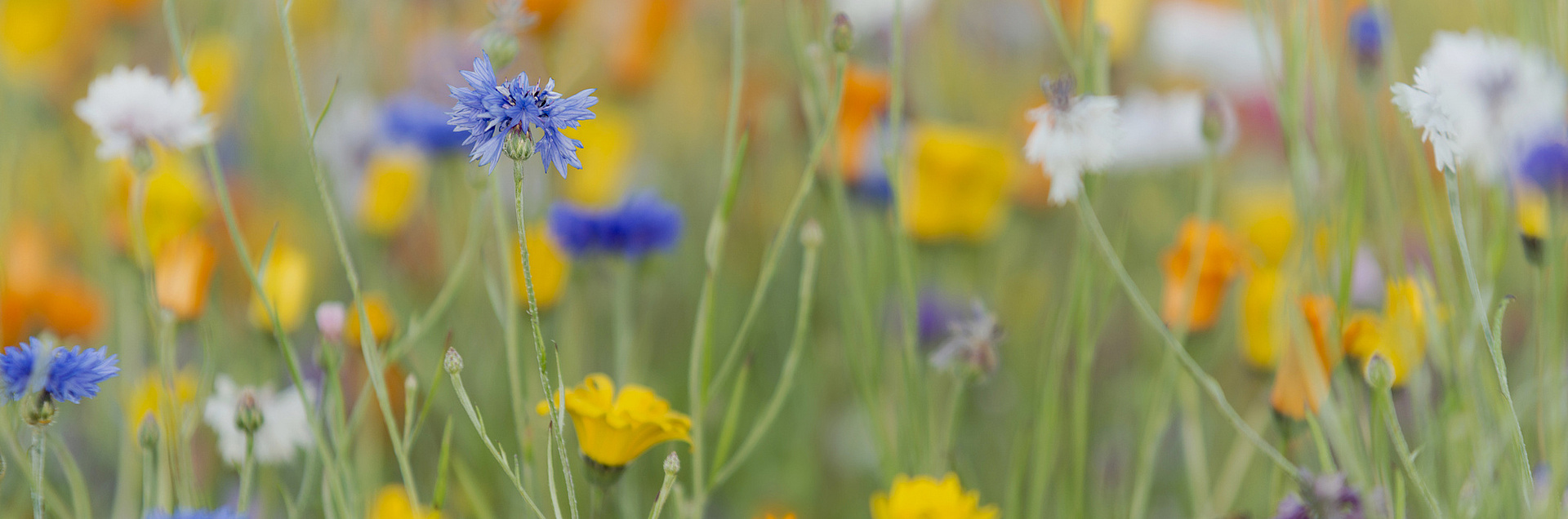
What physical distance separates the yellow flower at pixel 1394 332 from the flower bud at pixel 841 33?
25cm

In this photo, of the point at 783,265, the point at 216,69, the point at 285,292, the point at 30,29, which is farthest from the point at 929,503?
the point at 30,29

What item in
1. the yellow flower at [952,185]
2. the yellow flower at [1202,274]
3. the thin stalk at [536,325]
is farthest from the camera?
the yellow flower at [952,185]

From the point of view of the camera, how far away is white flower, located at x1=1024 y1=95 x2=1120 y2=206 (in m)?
0.39

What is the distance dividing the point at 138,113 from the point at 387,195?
9.9 inches

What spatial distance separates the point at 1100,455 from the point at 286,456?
499 mm

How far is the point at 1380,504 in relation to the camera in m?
0.32

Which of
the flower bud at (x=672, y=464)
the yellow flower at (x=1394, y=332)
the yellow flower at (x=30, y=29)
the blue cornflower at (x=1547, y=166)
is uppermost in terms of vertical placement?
the yellow flower at (x=30, y=29)

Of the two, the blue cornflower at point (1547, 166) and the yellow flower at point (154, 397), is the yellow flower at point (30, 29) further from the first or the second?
the blue cornflower at point (1547, 166)

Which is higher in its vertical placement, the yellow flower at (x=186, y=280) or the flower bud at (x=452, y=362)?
the yellow flower at (x=186, y=280)

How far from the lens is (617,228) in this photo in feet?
1.85

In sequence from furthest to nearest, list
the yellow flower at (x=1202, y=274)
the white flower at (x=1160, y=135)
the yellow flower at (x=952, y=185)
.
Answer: the white flower at (x=1160, y=135) → the yellow flower at (x=952, y=185) → the yellow flower at (x=1202, y=274)

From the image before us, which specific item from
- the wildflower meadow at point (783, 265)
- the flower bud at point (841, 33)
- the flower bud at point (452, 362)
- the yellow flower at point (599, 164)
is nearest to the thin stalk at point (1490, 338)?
the wildflower meadow at point (783, 265)

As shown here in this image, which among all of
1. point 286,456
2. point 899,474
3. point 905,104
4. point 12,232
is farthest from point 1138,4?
point 12,232

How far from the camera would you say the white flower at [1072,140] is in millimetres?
388
